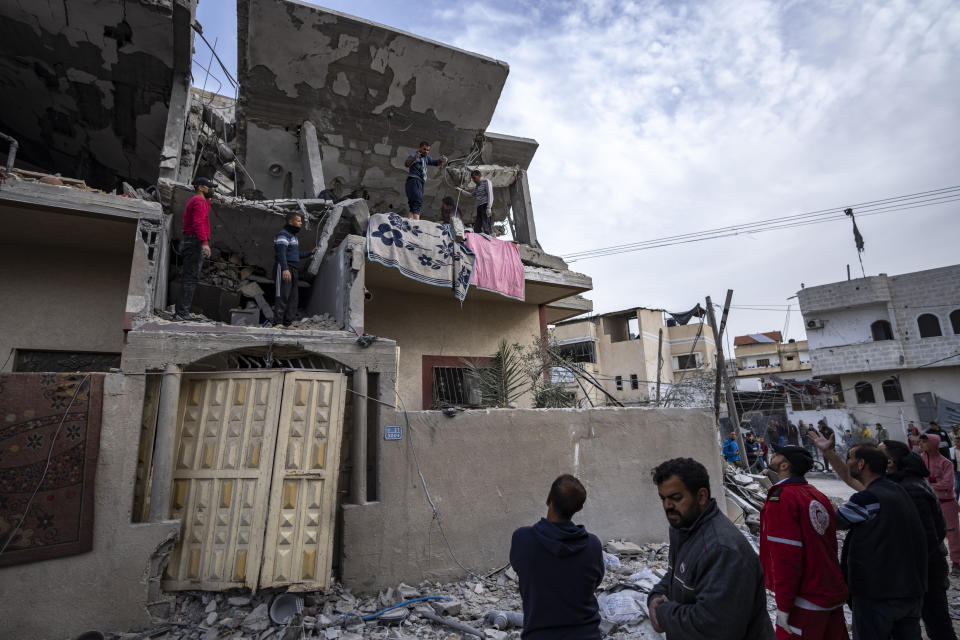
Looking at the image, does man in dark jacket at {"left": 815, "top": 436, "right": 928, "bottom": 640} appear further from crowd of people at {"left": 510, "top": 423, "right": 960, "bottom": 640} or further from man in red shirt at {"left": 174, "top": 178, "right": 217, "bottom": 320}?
man in red shirt at {"left": 174, "top": 178, "right": 217, "bottom": 320}

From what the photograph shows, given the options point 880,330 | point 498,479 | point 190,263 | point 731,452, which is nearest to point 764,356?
point 880,330

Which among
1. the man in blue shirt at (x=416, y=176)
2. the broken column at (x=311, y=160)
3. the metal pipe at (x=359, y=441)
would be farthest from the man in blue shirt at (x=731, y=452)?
the broken column at (x=311, y=160)

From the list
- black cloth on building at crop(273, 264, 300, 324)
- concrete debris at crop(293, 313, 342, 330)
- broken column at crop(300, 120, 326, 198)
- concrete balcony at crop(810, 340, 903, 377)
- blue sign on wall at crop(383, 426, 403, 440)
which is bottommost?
blue sign on wall at crop(383, 426, 403, 440)

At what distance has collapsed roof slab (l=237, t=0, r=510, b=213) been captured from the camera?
8523 millimetres

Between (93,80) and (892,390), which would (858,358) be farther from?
(93,80)

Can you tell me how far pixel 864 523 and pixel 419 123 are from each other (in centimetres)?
959

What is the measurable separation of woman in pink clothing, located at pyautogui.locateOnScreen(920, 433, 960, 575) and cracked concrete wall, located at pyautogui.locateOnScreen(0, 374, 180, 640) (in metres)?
8.74

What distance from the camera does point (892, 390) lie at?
24.0m

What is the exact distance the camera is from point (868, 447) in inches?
138

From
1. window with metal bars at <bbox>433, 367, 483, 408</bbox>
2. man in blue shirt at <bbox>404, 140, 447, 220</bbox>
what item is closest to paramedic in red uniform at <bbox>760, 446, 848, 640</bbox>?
window with metal bars at <bbox>433, 367, 483, 408</bbox>

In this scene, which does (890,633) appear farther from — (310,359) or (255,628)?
(310,359)

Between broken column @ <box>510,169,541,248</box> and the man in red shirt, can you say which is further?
broken column @ <box>510,169,541,248</box>

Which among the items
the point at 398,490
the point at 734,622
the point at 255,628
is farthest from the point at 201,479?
the point at 734,622

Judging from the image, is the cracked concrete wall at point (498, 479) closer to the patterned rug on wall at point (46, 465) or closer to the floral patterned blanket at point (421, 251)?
the patterned rug on wall at point (46, 465)
